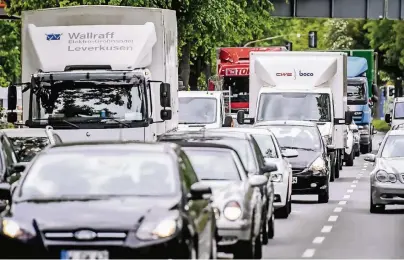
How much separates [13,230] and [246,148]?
7.99 metres

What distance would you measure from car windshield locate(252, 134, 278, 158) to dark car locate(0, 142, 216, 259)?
10.8 m

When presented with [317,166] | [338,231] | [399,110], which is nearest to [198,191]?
[338,231]

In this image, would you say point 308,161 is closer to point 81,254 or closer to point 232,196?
point 232,196

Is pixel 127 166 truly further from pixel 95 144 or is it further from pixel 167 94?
pixel 167 94

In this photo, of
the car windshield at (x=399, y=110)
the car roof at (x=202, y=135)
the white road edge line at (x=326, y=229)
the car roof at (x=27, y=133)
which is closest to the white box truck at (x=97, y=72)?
the car roof at (x=27, y=133)

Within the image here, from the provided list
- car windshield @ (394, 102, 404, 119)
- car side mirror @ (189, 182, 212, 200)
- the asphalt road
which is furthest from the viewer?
car windshield @ (394, 102, 404, 119)

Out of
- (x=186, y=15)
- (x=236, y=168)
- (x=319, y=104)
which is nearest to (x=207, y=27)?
(x=186, y=15)

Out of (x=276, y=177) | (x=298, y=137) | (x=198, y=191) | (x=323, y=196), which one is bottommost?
(x=323, y=196)

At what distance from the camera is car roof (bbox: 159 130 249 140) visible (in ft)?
64.0

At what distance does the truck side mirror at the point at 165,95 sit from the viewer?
26031 millimetres

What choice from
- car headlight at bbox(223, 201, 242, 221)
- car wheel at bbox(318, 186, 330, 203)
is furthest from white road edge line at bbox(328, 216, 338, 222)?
car headlight at bbox(223, 201, 242, 221)

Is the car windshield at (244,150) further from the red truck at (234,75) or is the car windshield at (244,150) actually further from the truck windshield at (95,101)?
the red truck at (234,75)

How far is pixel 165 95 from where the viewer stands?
2619 cm

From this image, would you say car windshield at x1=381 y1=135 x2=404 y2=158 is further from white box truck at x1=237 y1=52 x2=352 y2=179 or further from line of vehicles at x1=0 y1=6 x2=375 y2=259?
white box truck at x1=237 y1=52 x2=352 y2=179
